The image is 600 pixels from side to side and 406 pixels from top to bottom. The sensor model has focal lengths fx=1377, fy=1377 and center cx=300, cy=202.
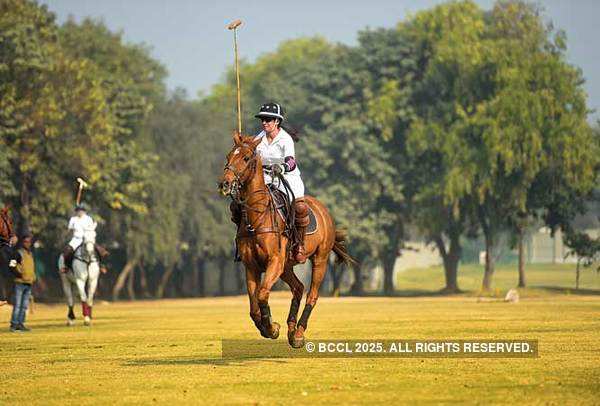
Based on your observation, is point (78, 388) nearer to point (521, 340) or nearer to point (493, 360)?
point (493, 360)

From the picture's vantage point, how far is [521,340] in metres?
24.6

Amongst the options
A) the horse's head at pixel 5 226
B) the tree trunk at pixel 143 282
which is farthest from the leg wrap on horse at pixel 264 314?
the tree trunk at pixel 143 282

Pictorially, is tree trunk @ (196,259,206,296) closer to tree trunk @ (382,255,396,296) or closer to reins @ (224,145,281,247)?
tree trunk @ (382,255,396,296)

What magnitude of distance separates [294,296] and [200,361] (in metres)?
2.45

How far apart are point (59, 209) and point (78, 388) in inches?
1910

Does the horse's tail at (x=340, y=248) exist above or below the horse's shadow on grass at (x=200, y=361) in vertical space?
above

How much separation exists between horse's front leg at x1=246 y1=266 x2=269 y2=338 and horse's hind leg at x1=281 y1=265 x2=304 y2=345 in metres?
0.88

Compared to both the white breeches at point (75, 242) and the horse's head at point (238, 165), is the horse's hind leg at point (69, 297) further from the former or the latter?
the horse's head at point (238, 165)

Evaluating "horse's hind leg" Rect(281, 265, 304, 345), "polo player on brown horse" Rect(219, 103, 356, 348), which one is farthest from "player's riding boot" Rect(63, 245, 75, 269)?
"polo player on brown horse" Rect(219, 103, 356, 348)

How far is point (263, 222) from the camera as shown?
2027 cm

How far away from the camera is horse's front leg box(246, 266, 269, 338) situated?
20109 mm

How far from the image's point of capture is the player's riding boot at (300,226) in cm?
2162

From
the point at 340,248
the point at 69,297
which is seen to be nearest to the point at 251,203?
the point at 340,248

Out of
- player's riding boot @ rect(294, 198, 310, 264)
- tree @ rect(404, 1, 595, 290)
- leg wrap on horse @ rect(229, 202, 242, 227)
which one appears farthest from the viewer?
tree @ rect(404, 1, 595, 290)
